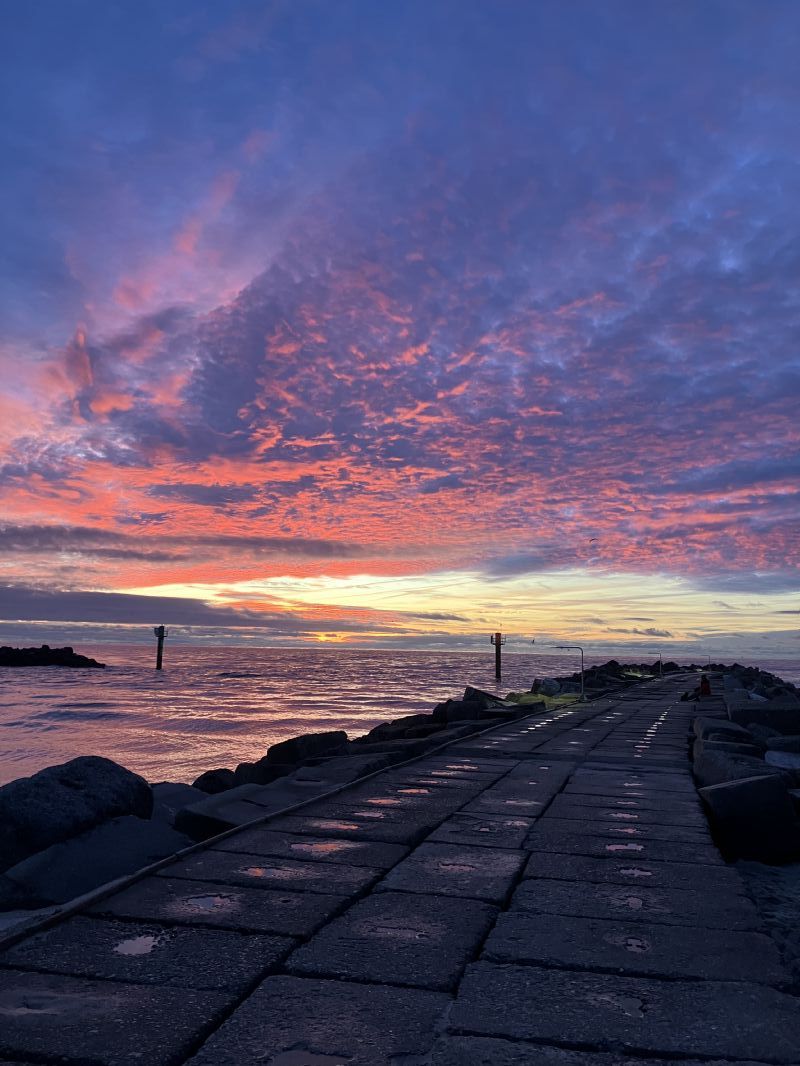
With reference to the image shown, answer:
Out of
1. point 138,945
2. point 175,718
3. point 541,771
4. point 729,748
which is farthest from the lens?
point 175,718

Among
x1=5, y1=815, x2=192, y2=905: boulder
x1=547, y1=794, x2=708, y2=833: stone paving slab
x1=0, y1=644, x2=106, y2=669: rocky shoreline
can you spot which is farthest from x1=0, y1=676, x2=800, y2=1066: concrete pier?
x1=0, y1=644, x2=106, y2=669: rocky shoreline

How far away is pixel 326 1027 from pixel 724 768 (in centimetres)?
665

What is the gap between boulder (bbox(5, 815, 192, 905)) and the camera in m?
6.40

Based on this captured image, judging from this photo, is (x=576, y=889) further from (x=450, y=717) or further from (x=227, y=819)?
(x=450, y=717)

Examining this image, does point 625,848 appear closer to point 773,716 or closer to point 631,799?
point 631,799

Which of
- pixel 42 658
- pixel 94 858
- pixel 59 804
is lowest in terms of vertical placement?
pixel 42 658

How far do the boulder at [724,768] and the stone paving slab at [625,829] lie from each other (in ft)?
4.28

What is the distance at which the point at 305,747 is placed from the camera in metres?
14.6

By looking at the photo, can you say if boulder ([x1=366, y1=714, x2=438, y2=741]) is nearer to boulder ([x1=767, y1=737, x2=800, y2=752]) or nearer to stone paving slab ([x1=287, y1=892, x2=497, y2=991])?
boulder ([x1=767, y1=737, x2=800, y2=752])

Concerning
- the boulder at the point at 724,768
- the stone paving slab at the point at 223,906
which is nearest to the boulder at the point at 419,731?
the boulder at the point at 724,768

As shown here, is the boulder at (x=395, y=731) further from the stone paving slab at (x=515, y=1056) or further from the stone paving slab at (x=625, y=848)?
the stone paving slab at (x=515, y=1056)

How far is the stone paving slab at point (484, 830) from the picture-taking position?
607 cm

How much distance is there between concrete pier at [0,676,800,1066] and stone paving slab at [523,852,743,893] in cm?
2

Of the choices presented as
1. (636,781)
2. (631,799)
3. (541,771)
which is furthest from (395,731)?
(631,799)
